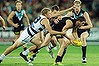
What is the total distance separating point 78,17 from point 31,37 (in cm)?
243

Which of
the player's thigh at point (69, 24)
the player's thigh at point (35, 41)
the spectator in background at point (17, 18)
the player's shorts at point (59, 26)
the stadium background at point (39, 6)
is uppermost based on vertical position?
the stadium background at point (39, 6)

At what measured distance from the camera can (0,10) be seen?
33844 millimetres

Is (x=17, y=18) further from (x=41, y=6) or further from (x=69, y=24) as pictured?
(x=41, y=6)

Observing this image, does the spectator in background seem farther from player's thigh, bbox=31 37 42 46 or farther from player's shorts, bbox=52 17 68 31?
player's thigh, bbox=31 37 42 46

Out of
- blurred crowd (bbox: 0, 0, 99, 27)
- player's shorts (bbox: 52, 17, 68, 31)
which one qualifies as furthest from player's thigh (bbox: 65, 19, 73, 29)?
blurred crowd (bbox: 0, 0, 99, 27)

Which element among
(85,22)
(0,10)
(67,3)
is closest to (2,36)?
(0,10)

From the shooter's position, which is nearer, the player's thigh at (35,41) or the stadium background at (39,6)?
the player's thigh at (35,41)

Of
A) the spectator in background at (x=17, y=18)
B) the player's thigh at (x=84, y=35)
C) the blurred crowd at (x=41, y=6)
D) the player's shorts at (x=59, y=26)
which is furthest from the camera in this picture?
the blurred crowd at (x=41, y=6)

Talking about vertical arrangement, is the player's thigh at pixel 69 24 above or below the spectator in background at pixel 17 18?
below

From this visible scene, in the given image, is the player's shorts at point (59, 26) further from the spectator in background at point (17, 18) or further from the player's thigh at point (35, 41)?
the spectator in background at point (17, 18)

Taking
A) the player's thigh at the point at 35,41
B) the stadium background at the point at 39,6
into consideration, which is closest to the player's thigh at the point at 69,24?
the player's thigh at the point at 35,41

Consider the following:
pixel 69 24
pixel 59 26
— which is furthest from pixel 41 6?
pixel 69 24

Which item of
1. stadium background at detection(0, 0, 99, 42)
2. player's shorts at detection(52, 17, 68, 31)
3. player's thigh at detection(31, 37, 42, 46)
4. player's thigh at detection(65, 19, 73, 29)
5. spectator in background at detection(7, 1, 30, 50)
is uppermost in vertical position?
stadium background at detection(0, 0, 99, 42)

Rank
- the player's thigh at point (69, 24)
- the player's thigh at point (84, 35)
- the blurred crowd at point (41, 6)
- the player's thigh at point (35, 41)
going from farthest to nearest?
the blurred crowd at point (41, 6), the player's thigh at point (84, 35), the player's thigh at point (35, 41), the player's thigh at point (69, 24)
